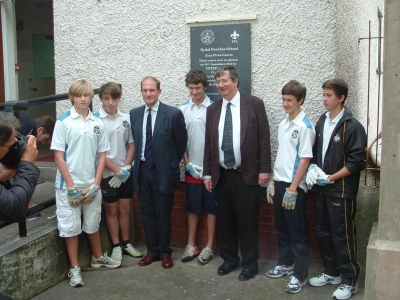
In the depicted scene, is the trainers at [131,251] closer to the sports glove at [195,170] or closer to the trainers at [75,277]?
the trainers at [75,277]

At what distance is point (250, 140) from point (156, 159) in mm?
894

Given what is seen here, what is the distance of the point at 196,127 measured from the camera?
5078mm

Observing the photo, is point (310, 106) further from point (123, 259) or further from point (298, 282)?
point (123, 259)

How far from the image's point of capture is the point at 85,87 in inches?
182

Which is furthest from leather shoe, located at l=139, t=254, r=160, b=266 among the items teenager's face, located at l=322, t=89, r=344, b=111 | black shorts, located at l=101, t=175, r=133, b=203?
teenager's face, located at l=322, t=89, r=344, b=111

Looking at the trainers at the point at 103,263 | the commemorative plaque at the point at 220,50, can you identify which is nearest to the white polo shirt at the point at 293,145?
the commemorative plaque at the point at 220,50

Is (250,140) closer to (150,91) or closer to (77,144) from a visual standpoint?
(150,91)

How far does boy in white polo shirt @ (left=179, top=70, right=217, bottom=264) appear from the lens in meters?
5.05

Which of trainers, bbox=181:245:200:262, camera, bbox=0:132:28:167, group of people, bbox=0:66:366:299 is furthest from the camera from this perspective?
trainers, bbox=181:245:200:262

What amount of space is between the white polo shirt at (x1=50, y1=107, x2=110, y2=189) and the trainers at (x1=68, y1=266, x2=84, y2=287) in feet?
2.49

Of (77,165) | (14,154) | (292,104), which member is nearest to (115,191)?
(77,165)

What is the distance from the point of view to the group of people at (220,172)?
431cm

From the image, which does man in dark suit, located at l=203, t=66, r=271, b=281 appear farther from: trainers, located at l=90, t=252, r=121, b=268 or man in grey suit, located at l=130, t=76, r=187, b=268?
trainers, located at l=90, t=252, r=121, b=268

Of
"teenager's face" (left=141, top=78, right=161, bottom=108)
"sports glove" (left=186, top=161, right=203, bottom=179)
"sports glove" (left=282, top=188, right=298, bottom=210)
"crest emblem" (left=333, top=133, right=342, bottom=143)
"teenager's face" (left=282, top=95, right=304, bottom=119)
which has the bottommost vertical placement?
"sports glove" (left=282, top=188, right=298, bottom=210)
